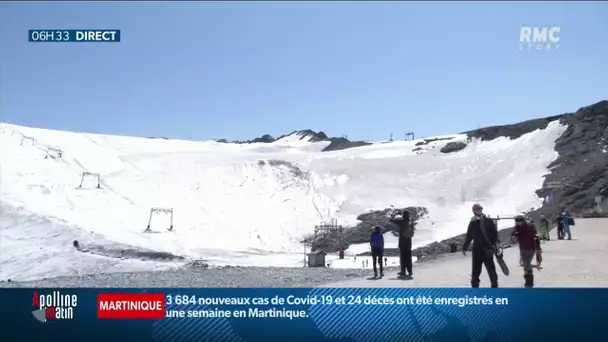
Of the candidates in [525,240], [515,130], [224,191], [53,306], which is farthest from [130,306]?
[515,130]

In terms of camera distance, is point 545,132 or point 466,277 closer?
point 466,277

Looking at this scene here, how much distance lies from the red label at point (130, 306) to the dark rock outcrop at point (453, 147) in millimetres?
33036

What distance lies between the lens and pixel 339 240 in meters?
26.6

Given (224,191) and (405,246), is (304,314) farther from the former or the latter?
(224,191)

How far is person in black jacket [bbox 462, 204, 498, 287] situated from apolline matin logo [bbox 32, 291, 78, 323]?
4810mm

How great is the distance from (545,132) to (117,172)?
25.0 metres

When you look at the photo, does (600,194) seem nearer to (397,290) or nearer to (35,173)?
(397,290)

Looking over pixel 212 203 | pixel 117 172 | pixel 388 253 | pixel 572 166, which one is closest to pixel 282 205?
pixel 212 203

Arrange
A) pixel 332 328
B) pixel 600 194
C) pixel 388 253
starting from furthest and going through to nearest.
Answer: pixel 600 194 < pixel 388 253 < pixel 332 328

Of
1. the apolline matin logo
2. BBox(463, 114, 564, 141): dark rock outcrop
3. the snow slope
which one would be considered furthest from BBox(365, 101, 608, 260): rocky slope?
the apolline matin logo

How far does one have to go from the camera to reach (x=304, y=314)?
6.64 m

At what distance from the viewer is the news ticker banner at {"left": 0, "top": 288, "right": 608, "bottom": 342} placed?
6.39 meters

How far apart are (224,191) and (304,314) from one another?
25.3 meters

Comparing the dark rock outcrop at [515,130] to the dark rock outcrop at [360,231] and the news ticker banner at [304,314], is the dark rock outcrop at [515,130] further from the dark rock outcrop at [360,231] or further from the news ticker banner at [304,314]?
the news ticker banner at [304,314]
